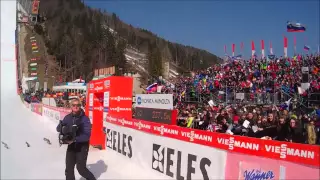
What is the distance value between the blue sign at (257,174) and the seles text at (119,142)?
4039 millimetres

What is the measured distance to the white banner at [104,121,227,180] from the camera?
5265mm

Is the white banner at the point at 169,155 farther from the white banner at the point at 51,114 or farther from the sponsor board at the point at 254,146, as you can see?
the white banner at the point at 51,114

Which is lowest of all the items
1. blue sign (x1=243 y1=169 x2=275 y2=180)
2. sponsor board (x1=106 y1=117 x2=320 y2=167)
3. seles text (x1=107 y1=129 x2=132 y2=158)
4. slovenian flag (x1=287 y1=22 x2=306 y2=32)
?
seles text (x1=107 y1=129 x2=132 y2=158)

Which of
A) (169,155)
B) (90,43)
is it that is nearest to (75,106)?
(169,155)

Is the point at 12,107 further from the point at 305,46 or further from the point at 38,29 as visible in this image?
the point at 38,29

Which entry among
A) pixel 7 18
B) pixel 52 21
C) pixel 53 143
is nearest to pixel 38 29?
pixel 52 21

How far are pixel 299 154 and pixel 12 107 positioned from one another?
57.4 ft

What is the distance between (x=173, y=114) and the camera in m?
7.80

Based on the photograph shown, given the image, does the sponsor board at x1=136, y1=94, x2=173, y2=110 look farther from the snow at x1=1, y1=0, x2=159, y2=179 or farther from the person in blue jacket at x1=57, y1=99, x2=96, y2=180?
the person in blue jacket at x1=57, y1=99, x2=96, y2=180

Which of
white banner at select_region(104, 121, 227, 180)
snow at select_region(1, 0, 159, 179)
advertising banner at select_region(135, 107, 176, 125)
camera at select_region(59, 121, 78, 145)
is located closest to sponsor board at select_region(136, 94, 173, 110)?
advertising banner at select_region(135, 107, 176, 125)

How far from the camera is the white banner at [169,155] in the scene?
207 inches

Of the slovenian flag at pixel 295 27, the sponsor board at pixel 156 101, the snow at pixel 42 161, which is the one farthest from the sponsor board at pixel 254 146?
the slovenian flag at pixel 295 27

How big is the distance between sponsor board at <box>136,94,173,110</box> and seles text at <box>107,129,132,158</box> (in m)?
1.09

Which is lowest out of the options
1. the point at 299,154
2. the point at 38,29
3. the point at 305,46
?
the point at 299,154
